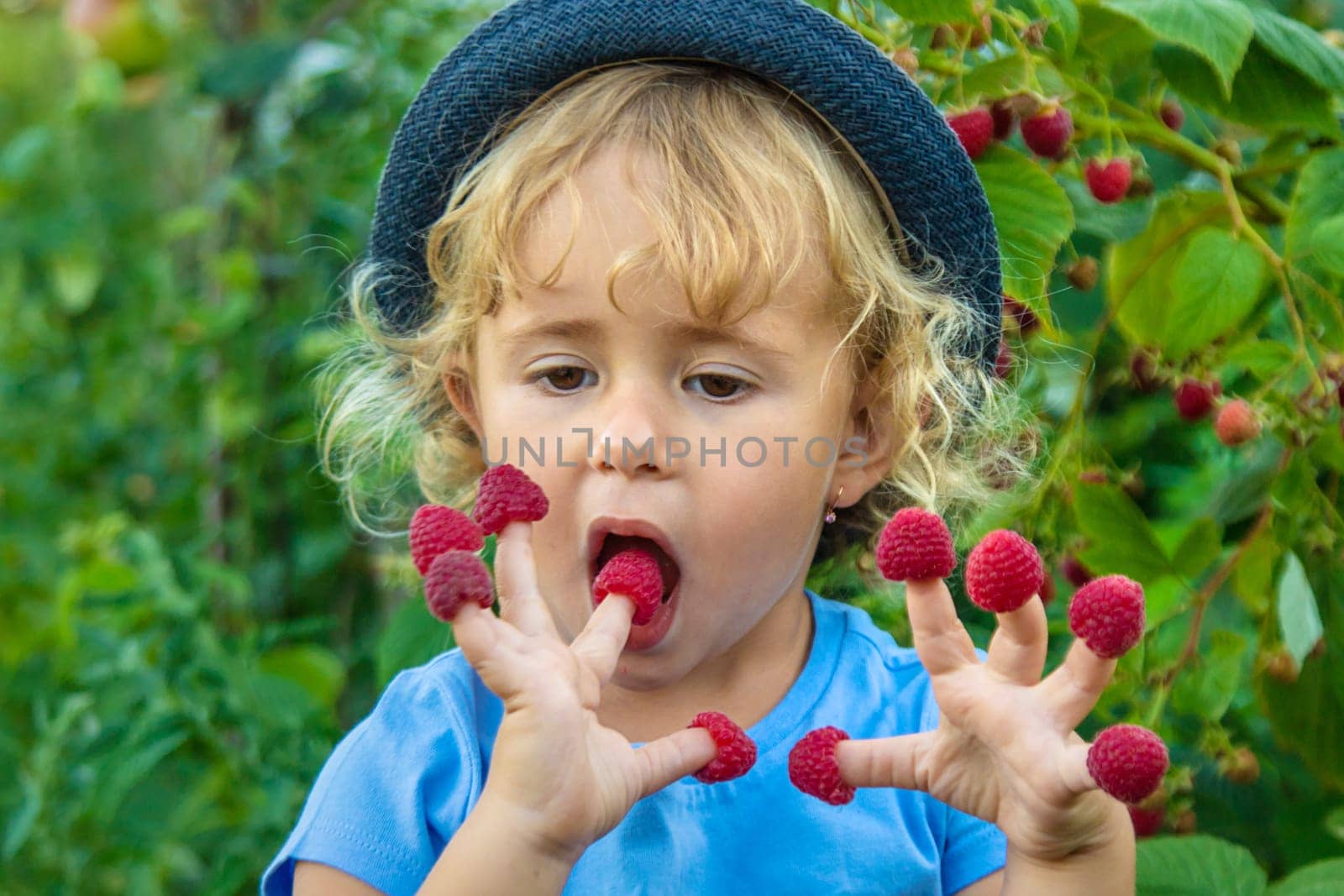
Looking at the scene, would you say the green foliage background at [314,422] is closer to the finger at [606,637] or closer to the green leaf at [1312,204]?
the green leaf at [1312,204]

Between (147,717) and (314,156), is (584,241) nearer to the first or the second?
(147,717)

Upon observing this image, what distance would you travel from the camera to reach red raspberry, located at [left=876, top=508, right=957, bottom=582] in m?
0.82

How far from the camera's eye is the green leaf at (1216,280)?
3.93ft

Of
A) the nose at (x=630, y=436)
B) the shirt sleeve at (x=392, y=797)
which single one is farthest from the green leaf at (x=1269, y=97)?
the shirt sleeve at (x=392, y=797)

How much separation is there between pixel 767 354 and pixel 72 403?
6.59 feet

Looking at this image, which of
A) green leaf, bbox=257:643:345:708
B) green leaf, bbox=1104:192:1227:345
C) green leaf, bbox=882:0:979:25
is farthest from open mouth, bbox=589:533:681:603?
green leaf, bbox=257:643:345:708

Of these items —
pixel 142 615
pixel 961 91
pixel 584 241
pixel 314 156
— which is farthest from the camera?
pixel 314 156

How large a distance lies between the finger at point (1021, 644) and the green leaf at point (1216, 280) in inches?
19.1

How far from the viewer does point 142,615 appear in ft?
6.27

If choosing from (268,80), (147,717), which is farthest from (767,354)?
(268,80)

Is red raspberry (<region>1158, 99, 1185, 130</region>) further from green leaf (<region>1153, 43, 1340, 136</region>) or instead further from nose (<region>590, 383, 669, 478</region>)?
nose (<region>590, 383, 669, 478</region>)

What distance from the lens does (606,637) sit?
90 centimetres

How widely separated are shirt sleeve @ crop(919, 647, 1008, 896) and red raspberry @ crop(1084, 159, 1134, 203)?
1.40ft

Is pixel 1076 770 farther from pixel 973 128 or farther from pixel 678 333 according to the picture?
pixel 973 128
